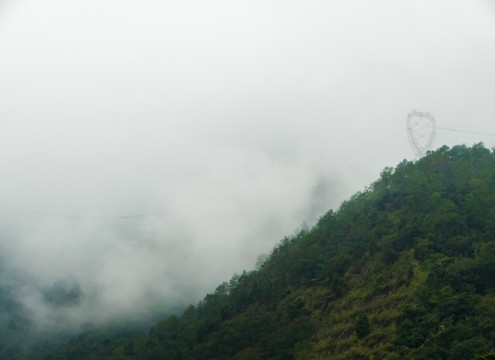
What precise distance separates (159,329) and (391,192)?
2418 centimetres

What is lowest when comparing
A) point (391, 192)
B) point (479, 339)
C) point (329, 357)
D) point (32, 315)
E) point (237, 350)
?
point (479, 339)

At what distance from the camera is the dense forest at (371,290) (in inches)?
1738

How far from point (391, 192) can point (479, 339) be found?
25.4m

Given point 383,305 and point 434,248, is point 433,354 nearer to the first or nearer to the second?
point 383,305

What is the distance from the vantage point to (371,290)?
5184cm

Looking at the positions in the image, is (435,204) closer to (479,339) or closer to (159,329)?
(479,339)

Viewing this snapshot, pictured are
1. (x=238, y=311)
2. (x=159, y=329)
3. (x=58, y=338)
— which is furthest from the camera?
(x=58, y=338)

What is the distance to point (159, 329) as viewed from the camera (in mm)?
66125

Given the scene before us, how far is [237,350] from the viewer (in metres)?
54.4

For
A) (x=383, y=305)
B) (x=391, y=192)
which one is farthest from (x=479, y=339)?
(x=391, y=192)

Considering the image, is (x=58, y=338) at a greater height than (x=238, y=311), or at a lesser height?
greater

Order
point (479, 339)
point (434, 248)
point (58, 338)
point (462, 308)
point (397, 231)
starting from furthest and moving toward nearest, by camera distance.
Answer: point (58, 338), point (397, 231), point (434, 248), point (462, 308), point (479, 339)

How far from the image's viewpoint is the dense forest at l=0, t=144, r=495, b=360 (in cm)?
4416

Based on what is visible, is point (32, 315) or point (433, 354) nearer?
point (433, 354)
